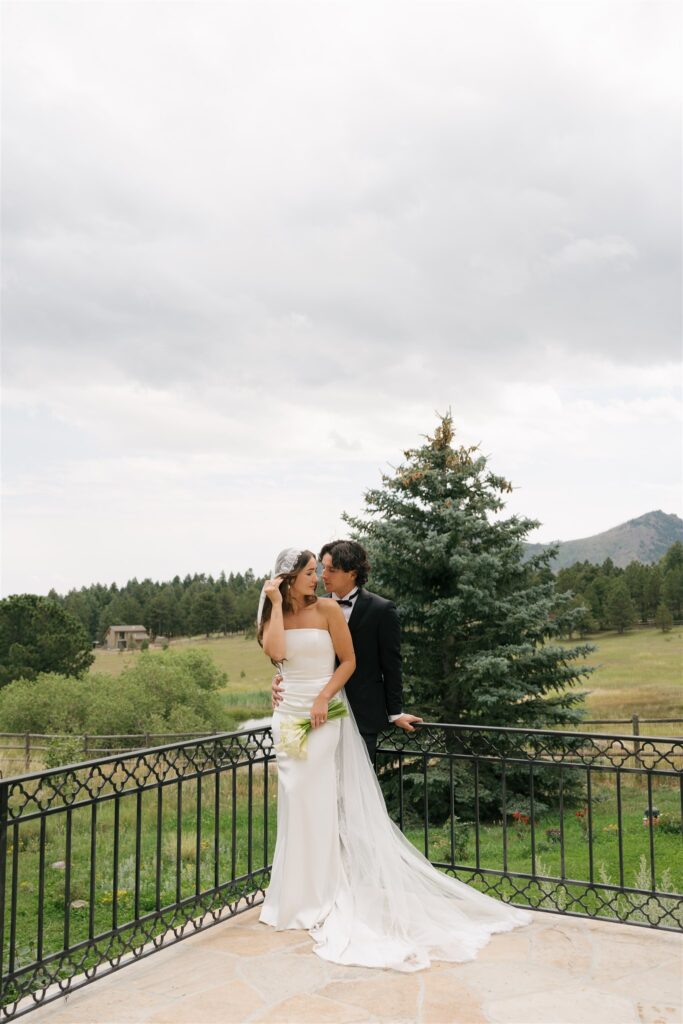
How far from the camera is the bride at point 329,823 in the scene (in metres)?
4.42

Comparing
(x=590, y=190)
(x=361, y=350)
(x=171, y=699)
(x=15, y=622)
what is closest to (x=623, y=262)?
(x=590, y=190)

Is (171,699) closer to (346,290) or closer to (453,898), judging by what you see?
(346,290)

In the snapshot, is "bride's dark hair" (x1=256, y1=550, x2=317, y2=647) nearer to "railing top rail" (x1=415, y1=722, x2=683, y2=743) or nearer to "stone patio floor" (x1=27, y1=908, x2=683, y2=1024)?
"railing top rail" (x1=415, y1=722, x2=683, y2=743)

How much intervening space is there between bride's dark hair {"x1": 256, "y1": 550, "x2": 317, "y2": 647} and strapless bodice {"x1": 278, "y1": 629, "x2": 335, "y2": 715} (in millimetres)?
161

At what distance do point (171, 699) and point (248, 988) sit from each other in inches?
852

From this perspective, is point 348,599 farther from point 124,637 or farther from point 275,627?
point 124,637

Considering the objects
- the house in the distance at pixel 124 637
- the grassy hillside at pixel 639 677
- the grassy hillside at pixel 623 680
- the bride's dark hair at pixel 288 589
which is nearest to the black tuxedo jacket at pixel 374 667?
the bride's dark hair at pixel 288 589

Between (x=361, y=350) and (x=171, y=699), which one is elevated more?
(x=361, y=350)

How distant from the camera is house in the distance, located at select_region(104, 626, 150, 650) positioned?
3103 inches

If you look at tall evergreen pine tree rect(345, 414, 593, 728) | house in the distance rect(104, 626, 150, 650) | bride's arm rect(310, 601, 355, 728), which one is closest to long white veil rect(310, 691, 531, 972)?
bride's arm rect(310, 601, 355, 728)

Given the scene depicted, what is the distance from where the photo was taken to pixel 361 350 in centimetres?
1094

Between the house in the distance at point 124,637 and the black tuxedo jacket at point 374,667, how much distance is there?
76.0m

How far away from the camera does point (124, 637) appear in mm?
80125

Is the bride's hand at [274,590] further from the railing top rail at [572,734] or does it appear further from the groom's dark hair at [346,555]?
the railing top rail at [572,734]
